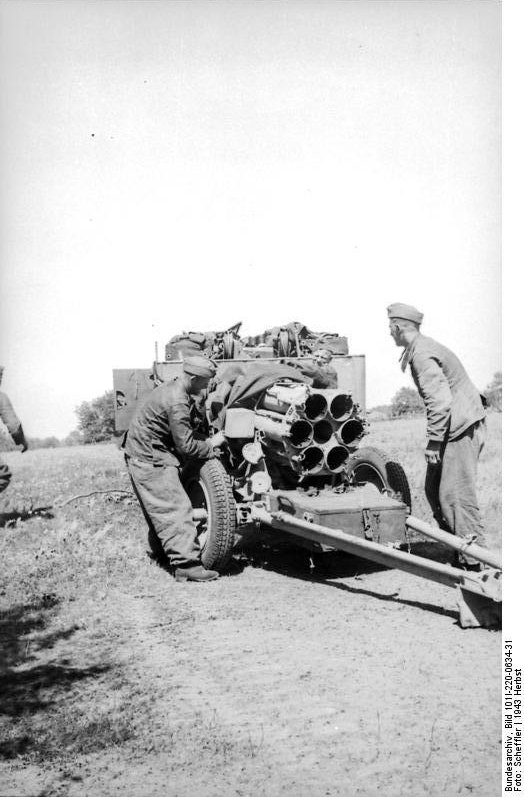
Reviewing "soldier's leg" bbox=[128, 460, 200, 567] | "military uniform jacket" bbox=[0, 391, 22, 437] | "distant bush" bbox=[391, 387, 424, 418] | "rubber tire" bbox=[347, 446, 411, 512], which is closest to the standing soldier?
"military uniform jacket" bbox=[0, 391, 22, 437]

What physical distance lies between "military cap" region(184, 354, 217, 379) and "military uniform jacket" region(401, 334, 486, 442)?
1.62 metres

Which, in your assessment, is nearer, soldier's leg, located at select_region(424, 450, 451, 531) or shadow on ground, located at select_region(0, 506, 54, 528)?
soldier's leg, located at select_region(424, 450, 451, 531)

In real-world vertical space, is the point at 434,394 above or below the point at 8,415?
above

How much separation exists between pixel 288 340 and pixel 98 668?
441 centimetres

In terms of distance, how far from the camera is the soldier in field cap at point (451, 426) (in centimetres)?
582

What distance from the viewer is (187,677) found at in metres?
4.28

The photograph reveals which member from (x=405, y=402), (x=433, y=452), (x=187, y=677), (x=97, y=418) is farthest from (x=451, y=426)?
(x=97, y=418)

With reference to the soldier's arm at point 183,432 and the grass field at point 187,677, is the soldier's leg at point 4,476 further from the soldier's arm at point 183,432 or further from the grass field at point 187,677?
the soldier's arm at point 183,432

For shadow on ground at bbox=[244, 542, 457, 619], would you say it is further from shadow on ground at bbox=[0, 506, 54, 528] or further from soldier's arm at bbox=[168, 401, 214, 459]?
shadow on ground at bbox=[0, 506, 54, 528]

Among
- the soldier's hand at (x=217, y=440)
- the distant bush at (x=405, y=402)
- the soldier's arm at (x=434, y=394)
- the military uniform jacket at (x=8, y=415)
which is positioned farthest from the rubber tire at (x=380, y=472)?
the distant bush at (x=405, y=402)

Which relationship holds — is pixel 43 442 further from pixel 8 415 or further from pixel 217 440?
pixel 217 440

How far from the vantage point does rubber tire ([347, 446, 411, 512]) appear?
22.3 ft

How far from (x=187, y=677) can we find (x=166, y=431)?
8.65 feet
